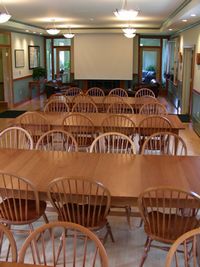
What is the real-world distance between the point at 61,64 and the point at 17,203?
1307 centimetres

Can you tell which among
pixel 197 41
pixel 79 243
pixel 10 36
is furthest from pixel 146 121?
pixel 10 36

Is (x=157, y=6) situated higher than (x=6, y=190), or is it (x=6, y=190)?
(x=157, y=6)

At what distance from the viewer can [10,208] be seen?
2.95 metres

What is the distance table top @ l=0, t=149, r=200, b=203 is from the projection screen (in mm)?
10657

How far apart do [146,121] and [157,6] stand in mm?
2930

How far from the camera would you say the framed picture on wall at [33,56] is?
525 inches

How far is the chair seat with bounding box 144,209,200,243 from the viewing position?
259cm

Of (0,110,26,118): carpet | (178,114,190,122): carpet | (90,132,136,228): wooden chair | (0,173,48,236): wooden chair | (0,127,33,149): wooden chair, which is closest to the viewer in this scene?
(0,173,48,236): wooden chair

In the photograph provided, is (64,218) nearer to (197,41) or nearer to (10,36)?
(197,41)

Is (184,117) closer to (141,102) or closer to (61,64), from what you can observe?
(141,102)

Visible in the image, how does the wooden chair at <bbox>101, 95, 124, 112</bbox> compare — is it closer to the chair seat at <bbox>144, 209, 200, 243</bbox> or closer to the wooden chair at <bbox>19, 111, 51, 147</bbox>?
the wooden chair at <bbox>19, 111, 51, 147</bbox>

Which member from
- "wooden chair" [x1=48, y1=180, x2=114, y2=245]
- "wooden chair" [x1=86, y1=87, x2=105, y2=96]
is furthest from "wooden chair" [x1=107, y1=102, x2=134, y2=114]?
"wooden chair" [x1=48, y1=180, x2=114, y2=245]

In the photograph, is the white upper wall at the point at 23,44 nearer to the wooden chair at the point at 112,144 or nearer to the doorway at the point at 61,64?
the doorway at the point at 61,64

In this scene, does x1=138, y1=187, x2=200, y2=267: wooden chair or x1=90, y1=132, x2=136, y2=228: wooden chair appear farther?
x1=90, y1=132, x2=136, y2=228: wooden chair
